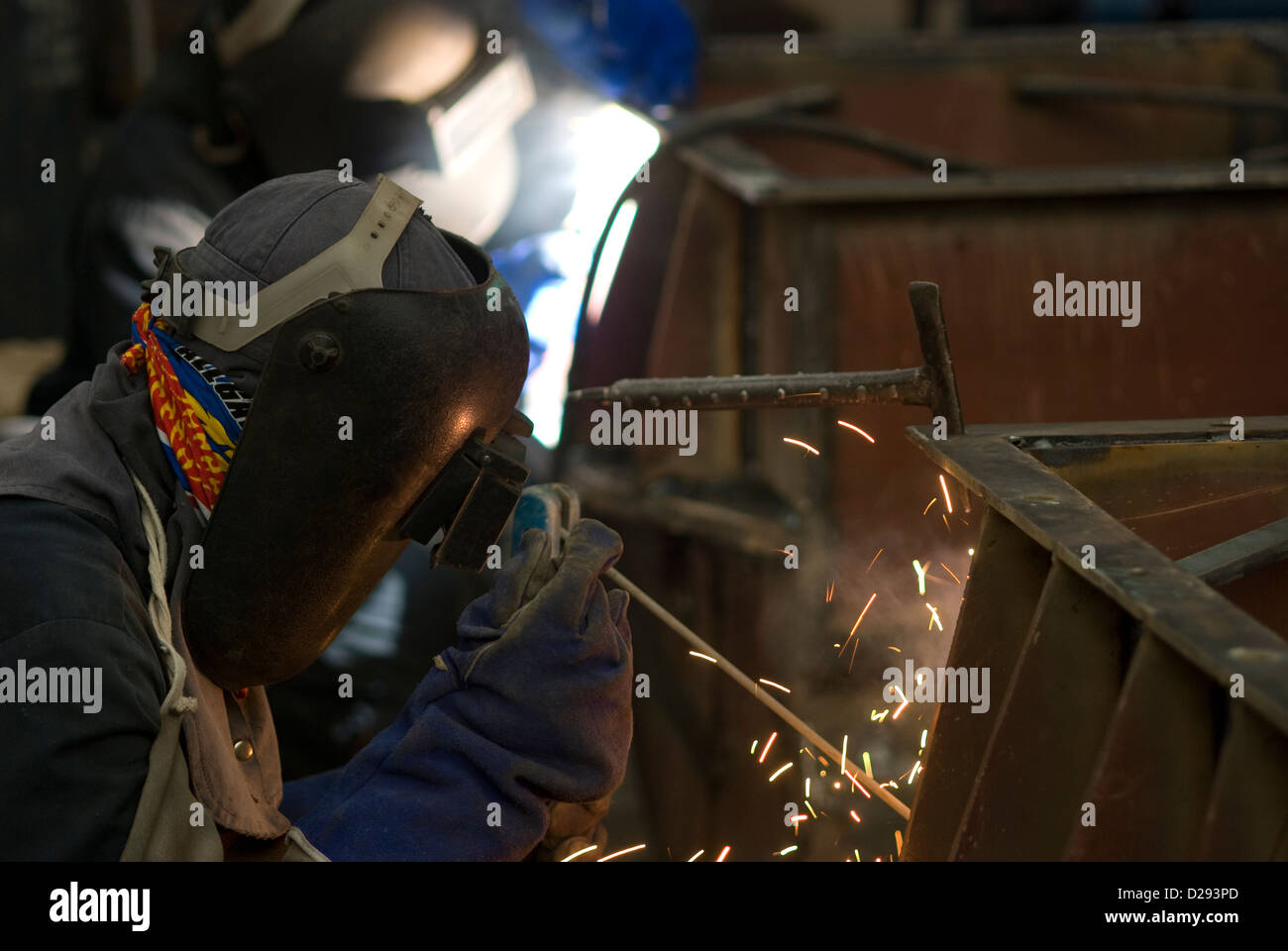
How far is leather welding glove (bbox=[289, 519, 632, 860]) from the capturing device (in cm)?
159

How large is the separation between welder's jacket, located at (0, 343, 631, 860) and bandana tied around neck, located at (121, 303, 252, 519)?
3cm

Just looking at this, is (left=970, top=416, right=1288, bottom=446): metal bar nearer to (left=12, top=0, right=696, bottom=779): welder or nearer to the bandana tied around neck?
the bandana tied around neck

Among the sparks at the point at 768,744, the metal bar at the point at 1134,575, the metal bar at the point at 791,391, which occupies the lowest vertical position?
the sparks at the point at 768,744

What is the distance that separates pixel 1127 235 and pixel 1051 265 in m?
0.21

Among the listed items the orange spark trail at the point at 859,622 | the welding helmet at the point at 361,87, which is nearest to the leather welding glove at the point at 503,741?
the orange spark trail at the point at 859,622

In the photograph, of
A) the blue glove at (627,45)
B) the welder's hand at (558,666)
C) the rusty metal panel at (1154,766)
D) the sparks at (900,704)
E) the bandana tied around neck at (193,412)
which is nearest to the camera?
the rusty metal panel at (1154,766)

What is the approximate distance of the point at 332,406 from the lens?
147cm

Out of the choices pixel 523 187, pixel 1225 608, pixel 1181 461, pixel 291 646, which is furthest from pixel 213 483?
pixel 523 187

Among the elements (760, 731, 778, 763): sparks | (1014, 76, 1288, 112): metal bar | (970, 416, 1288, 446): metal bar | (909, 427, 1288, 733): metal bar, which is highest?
(1014, 76, 1288, 112): metal bar

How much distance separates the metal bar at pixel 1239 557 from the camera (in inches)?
57.2

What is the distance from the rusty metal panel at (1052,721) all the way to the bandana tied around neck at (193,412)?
924 mm

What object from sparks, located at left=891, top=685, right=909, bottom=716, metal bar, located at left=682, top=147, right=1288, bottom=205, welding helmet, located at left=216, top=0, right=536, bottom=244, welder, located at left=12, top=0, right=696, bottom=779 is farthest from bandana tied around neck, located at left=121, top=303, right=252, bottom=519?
welding helmet, located at left=216, top=0, right=536, bottom=244

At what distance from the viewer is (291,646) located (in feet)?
5.20

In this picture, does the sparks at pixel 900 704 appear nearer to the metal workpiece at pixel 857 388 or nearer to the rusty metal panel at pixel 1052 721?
the metal workpiece at pixel 857 388
